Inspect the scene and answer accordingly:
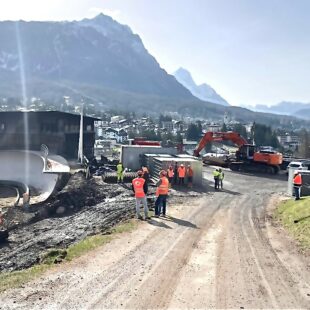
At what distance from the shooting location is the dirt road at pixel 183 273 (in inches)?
332

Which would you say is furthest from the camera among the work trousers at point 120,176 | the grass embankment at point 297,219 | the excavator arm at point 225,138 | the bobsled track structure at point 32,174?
the excavator arm at point 225,138

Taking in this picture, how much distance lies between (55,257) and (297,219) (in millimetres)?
9430

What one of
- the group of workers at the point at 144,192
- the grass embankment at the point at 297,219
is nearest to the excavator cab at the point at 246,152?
the grass embankment at the point at 297,219

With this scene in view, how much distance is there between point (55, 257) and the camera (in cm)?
1163

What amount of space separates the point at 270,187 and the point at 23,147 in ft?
119

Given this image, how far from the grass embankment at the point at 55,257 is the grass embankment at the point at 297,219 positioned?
5783 millimetres

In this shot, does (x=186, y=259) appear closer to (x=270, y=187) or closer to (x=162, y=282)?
(x=162, y=282)

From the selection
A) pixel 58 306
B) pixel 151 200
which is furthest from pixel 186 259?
pixel 151 200

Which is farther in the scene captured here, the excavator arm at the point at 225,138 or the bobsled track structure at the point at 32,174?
the excavator arm at the point at 225,138

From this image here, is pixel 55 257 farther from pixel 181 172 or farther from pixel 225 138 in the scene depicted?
pixel 225 138

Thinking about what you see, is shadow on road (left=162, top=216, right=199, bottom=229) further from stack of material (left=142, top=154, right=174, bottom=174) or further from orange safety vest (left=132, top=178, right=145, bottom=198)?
stack of material (left=142, top=154, right=174, bottom=174)

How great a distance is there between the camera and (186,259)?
443 inches

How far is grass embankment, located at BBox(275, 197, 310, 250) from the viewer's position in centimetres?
1366

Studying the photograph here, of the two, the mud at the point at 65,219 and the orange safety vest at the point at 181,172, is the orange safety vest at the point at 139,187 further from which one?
the orange safety vest at the point at 181,172
